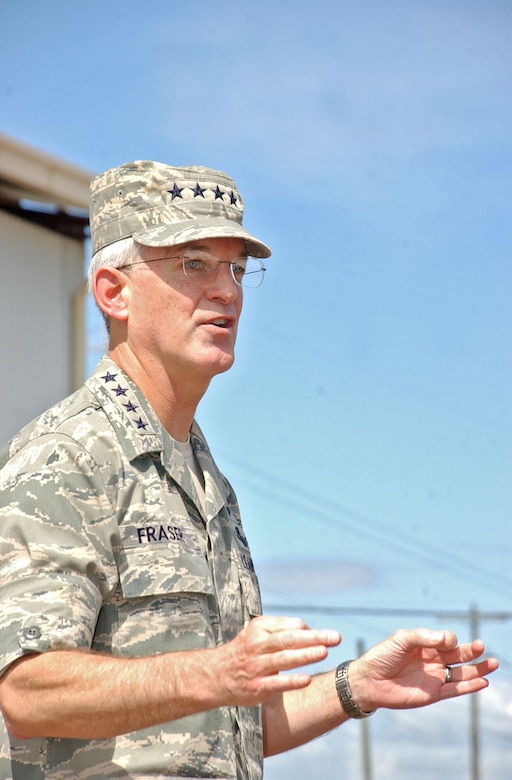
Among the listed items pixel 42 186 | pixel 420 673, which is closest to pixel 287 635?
pixel 420 673

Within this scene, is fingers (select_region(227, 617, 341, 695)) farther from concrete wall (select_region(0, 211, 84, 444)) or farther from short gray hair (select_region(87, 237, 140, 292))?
concrete wall (select_region(0, 211, 84, 444))

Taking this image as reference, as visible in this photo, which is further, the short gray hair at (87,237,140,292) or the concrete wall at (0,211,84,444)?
the concrete wall at (0,211,84,444)

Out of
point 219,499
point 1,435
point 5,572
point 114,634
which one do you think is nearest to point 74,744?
point 114,634

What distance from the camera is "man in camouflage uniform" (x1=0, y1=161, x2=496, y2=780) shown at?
2.50 metres

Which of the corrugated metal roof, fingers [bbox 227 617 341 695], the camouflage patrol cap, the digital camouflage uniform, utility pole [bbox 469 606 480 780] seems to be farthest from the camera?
utility pole [bbox 469 606 480 780]

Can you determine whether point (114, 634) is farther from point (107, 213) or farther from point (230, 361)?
point (107, 213)

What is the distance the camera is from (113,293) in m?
3.29

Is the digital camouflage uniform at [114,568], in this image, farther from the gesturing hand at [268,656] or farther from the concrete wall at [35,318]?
the concrete wall at [35,318]

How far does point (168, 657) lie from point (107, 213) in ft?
4.59

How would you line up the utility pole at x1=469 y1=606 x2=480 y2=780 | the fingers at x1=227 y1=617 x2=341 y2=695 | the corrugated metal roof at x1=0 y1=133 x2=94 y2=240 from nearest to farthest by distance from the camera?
the fingers at x1=227 y1=617 x2=341 y2=695 < the corrugated metal roof at x1=0 y1=133 x2=94 y2=240 < the utility pole at x1=469 y1=606 x2=480 y2=780

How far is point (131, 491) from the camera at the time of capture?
2.93 m

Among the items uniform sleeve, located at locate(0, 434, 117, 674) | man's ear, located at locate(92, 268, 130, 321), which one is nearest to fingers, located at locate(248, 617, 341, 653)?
uniform sleeve, located at locate(0, 434, 117, 674)

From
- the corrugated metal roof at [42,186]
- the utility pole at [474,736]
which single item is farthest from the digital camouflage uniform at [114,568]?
the utility pole at [474,736]

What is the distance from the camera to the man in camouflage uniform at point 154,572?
2504mm
